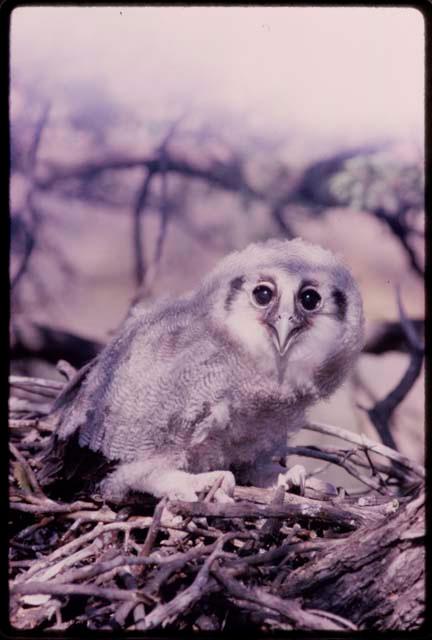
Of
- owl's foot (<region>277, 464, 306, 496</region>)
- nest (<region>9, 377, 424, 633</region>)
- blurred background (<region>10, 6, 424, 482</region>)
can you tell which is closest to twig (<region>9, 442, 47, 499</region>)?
nest (<region>9, 377, 424, 633</region>)

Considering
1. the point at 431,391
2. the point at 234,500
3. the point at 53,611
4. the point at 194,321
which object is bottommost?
the point at 53,611

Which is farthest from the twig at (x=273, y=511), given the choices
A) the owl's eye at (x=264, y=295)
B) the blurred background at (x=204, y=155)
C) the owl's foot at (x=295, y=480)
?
the owl's eye at (x=264, y=295)

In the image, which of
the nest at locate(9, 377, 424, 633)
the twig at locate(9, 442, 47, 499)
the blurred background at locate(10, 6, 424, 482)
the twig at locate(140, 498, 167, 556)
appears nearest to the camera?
the nest at locate(9, 377, 424, 633)

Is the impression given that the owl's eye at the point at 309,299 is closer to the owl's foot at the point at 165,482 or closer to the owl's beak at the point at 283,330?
the owl's beak at the point at 283,330

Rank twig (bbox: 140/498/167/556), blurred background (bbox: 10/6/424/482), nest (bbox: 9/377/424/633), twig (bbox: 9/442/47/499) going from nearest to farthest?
1. nest (bbox: 9/377/424/633)
2. twig (bbox: 140/498/167/556)
3. blurred background (bbox: 10/6/424/482)
4. twig (bbox: 9/442/47/499)

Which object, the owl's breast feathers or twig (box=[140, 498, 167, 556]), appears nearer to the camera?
twig (box=[140, 498, 167, 556])

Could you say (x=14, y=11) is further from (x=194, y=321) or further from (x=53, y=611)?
(x=53, y=611)

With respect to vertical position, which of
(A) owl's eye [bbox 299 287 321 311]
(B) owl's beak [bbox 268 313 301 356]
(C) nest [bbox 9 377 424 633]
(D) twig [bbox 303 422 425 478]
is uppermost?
(A) owl's eye [bbox 299 287 321 311]

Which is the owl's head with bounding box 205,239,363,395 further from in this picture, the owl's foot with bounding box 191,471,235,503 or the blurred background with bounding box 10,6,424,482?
the owl's foot with bounding box 191,471,235,503

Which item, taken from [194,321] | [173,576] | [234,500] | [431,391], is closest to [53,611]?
[173,576]
